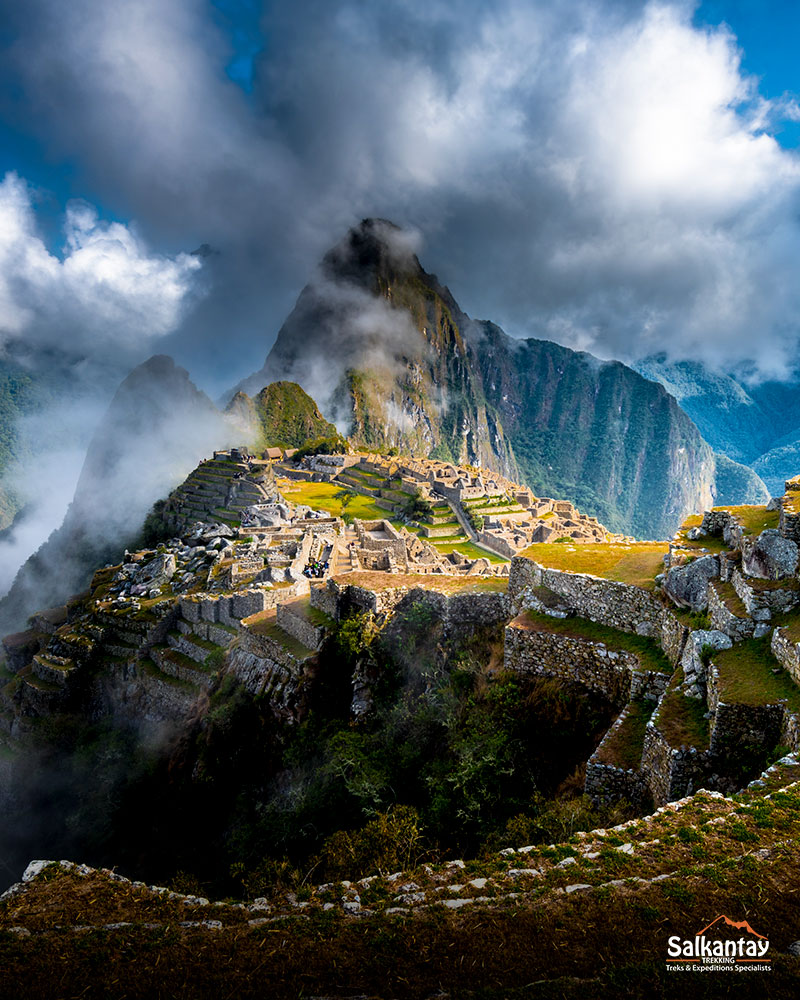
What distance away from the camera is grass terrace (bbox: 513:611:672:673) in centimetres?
884

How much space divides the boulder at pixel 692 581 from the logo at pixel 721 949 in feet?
18.0

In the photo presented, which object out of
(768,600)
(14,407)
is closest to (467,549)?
(768,600)

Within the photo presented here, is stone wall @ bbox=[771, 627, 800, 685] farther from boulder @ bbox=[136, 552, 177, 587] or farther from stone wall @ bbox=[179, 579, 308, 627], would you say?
boulder @ bbox=[136, 552, 177, 587]

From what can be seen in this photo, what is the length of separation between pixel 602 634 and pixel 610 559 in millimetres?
2462

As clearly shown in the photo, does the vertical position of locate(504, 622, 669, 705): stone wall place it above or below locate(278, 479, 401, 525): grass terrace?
below

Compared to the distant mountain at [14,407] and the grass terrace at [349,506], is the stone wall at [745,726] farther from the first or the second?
the distant mountain at [14,407]

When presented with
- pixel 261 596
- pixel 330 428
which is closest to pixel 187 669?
pixel 261 596

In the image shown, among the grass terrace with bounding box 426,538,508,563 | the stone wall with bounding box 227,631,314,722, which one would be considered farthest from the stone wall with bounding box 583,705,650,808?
the grass terrace with bounding box 426,538,508,563

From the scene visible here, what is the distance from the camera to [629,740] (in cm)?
778

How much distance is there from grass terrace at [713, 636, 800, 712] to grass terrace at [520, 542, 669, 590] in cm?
246

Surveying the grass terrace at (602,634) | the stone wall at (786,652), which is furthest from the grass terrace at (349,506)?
the stone wall at (786,652)

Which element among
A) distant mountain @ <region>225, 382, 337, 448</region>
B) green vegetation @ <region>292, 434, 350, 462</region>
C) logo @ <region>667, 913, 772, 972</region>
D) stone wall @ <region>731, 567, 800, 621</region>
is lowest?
logo @ <region>667, 913, 772, 972</region>

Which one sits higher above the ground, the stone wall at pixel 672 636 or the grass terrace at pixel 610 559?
the grass terrace at pixel 610 559

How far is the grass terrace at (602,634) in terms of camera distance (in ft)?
29.0
